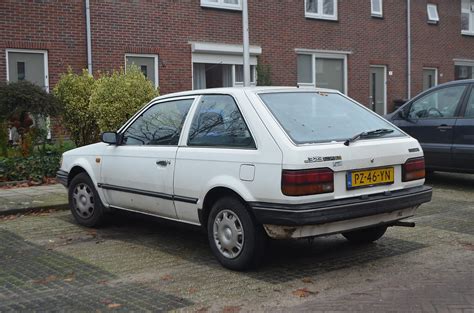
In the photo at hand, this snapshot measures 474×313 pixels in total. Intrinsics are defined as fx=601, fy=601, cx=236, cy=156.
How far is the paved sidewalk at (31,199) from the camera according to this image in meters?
8.30

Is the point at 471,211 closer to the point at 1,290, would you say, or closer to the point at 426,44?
the point at 1,290

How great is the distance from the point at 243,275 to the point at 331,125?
1568 millimetres

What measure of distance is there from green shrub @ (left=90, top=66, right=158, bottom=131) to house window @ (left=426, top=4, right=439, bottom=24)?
50.2 ft

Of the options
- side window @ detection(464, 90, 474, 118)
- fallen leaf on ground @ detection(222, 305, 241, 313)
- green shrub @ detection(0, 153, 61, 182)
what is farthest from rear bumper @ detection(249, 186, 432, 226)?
green shrub @ detection(0, 153, 61, 182)

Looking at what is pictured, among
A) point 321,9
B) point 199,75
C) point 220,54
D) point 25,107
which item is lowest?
point 25,107

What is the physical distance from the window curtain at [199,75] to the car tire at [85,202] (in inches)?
375

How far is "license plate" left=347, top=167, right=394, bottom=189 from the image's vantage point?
511 cm

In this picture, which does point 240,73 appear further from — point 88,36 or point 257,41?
point 88,36

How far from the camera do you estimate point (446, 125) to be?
10008 mm

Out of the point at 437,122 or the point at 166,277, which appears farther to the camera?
the point at 437,122

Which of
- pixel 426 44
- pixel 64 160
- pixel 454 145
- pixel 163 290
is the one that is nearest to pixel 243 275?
pixel 163 290

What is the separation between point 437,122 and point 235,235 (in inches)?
240

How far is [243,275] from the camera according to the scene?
17.2 feet

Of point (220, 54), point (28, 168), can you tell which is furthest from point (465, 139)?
point (220, 54)
